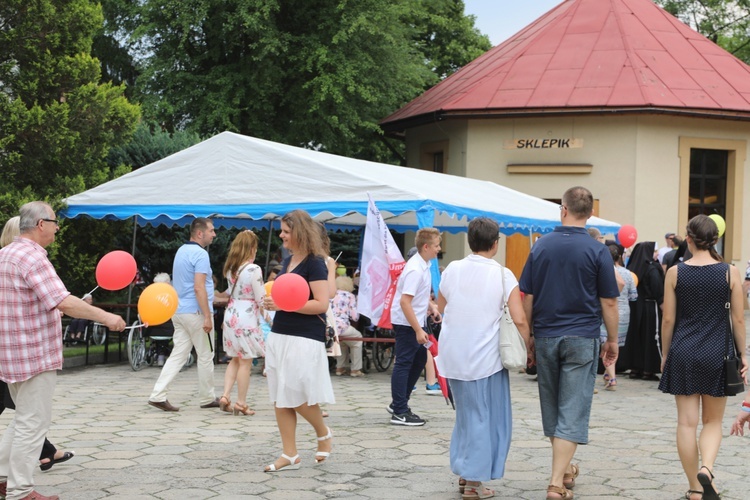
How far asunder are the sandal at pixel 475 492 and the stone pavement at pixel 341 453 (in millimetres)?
131

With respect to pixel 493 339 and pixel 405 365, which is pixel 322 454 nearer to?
pixel 493 339

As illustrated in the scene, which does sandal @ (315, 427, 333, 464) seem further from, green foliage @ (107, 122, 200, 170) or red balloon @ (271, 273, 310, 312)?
green foliage @ (107, 122, 200, 170)

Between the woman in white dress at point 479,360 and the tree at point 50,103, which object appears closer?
the woman in white dress at point 479,360

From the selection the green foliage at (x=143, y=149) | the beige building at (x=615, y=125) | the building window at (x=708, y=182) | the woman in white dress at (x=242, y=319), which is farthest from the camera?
the building window at (x=708, y=182)

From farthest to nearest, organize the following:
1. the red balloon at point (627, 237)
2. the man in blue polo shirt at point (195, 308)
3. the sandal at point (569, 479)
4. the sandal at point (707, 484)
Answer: the red balloon at point (627, 237), the man in blue polo shirt at point (195, 308), the sandal at point (569, 479), the sandal at point (707, 484)

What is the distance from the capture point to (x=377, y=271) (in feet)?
33.3

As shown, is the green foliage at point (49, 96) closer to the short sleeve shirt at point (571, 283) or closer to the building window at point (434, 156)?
the short sleeve shirt at point (571, 283)

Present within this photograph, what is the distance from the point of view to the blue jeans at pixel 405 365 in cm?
828

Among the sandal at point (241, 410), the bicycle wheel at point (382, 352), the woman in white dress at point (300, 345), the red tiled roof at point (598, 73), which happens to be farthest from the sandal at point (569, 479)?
the red tiled roof at point (598, 73)

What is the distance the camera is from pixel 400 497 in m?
5.75

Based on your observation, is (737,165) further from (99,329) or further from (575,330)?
(575,330)

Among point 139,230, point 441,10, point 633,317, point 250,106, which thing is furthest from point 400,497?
point 441,10

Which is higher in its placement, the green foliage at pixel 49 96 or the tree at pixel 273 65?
the tree at pixel 273 65

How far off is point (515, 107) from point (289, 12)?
5906 mm
